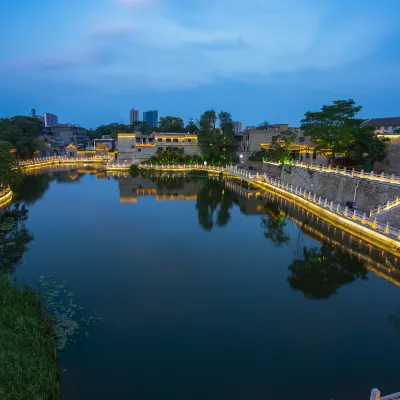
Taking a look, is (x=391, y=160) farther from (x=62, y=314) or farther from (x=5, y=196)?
(x=5, y=196)

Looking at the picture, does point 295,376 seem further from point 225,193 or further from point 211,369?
point 225,193

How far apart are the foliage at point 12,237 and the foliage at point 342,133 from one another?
82.0ft

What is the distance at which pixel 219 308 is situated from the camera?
11.3 meters

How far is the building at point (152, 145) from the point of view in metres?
59.0

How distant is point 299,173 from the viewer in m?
34.4

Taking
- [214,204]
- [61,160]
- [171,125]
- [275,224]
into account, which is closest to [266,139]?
[214,204]

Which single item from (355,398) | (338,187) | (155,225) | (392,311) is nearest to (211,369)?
(355,398)

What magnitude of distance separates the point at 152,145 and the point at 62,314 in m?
50.8

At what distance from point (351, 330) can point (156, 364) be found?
5928 mm

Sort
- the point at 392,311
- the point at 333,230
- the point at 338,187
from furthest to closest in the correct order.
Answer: the point at 338,187 < the point at 333,230 < the point at 392,311

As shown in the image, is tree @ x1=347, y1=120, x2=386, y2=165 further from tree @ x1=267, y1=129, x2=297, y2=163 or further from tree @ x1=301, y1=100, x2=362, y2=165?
tree @ x1=267, y1=129, x2=297, y2=163

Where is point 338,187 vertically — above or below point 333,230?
above

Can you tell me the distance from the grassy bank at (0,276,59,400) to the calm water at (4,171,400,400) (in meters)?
0.58

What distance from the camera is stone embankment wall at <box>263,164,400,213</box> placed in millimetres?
21016
